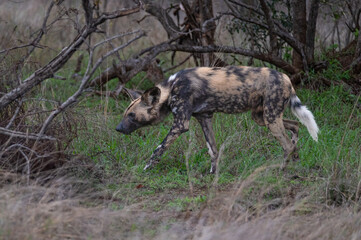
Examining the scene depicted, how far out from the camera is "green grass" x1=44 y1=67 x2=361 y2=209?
11.0 ft

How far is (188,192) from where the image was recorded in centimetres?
357

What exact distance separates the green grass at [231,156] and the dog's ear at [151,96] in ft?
1.55

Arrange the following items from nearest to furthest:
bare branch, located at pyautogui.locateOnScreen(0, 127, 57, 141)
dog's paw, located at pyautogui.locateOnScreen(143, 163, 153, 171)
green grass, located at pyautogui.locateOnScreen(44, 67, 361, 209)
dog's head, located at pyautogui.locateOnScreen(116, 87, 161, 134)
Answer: bare branch, located at pyautogui.locateOnScreen(0, 127, 57, 141)
green grass, located at pyautogui.locateOnScreen(44, 67, 361, 209)
dog's paw, located at pyautogui.locateOnScreen(143, 163, 153, 171)
dog's head, located at pyautogui.locateOnScreen(116, 87, 161, 134)

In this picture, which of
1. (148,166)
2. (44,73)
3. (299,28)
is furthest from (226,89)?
(299,28)

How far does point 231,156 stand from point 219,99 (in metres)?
0.48

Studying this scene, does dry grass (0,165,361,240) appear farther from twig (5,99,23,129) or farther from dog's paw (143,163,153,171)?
dog's paw (143,163,153,171)

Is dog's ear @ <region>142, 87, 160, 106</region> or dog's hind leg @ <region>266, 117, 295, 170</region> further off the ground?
dog's ear @ <region>142, 87, 160, 106</region>

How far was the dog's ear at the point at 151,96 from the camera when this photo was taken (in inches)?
155

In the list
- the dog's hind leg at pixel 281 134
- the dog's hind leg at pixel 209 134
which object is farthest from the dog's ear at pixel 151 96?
the dog's hind leg at pixel 281 134

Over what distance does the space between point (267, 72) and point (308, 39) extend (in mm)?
2140

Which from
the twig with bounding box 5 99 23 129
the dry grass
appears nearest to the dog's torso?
the twig with bounding box 5 99 23 129

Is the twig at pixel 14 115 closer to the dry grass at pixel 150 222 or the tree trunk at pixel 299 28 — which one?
the dry grass at pixel 150 222

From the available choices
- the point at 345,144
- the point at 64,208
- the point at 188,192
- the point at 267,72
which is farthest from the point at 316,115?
the point at 64,208

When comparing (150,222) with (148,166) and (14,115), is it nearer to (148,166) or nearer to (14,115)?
(148,166)
